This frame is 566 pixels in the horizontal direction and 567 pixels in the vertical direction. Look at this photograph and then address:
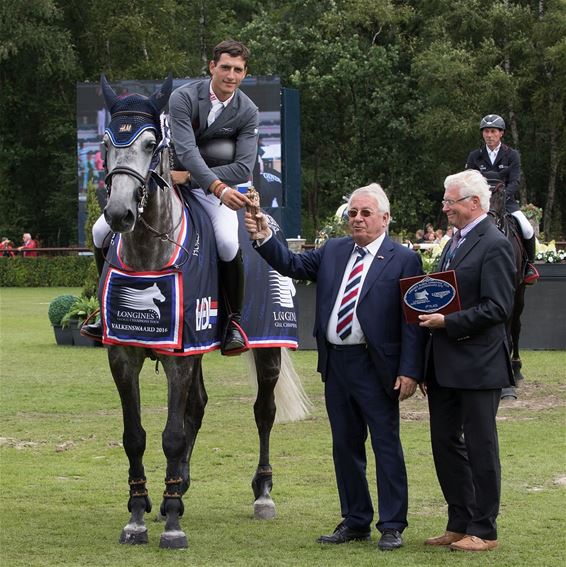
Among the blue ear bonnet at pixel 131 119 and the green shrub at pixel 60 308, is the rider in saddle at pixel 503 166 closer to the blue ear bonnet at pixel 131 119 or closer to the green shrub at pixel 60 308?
the blue ear bonnet at pixel 131 119

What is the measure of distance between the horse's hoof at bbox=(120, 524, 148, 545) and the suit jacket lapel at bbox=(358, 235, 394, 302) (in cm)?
189

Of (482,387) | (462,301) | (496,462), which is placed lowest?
(496,462)

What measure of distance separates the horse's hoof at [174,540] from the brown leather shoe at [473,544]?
4.99 feet

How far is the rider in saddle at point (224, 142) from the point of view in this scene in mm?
7875

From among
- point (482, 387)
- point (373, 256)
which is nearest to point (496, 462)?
point (482, 387)

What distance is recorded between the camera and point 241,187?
8.73 meters

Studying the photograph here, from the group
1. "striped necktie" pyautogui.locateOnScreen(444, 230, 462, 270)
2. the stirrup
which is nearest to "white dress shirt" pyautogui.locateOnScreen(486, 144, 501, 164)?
the stirrup

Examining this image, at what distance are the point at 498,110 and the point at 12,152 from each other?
21.9 m

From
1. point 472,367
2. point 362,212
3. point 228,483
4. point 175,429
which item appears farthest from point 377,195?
point 228,483

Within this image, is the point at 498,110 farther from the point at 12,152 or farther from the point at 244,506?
the point at 244,506

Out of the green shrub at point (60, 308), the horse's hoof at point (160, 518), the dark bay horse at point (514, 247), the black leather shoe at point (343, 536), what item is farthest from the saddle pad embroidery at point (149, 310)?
the green shrub at point (60, 308)

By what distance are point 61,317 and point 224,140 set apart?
1300 centimetres

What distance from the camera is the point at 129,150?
699 centimetres

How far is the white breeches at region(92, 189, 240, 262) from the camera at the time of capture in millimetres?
7918
